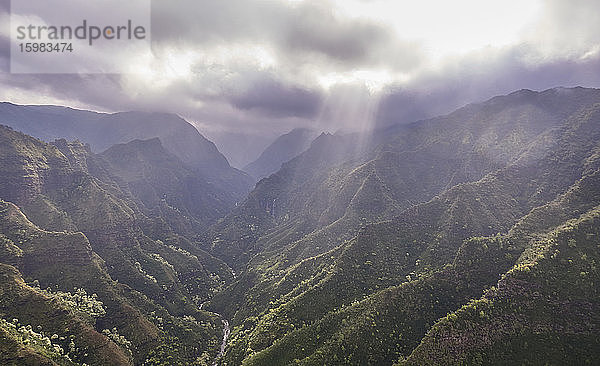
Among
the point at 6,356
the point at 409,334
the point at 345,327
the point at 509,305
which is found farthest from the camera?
the point at 345,327

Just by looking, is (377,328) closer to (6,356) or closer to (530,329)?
(530,329)

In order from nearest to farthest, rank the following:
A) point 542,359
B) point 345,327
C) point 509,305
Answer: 1. point 542,359
2. point 509,305
3. point 345,327

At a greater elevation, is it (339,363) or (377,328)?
(377,328)

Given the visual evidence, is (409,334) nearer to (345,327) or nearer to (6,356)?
(345,327)

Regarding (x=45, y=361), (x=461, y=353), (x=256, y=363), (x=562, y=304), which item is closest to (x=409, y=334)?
(x=461, y=353)

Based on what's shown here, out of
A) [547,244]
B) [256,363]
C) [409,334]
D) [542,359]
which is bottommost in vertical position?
[256,363]

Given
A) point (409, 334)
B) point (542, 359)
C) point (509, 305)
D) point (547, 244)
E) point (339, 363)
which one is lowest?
point (339, 363)

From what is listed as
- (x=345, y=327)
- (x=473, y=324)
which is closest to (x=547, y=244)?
(x=473, y=324)

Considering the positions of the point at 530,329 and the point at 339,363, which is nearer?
the point at 530,329

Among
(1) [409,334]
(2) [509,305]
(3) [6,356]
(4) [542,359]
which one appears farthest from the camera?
(1) [409,334]
